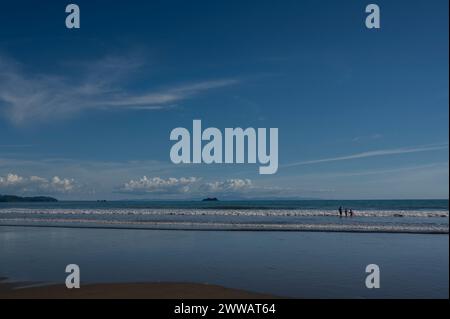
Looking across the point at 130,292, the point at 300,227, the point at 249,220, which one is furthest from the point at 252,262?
the point at 249,220

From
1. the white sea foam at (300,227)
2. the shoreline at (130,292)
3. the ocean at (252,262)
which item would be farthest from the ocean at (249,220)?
the shoreline at (130,292)

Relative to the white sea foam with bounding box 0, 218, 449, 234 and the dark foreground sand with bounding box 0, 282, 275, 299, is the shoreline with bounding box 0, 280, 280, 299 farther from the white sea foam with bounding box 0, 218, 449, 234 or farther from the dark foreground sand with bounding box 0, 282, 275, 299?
the white sea foam with bounding box 0, 218, 449, 234

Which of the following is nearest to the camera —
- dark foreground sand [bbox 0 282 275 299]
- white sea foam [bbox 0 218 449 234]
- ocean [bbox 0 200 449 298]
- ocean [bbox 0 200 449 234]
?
dark foreground sand [bbox 0 282 275 299]

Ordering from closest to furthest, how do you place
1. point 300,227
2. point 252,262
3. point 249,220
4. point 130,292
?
point 130,292 < point 252,262 < point 300,227 < point 249,220

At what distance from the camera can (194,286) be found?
9.59 metres

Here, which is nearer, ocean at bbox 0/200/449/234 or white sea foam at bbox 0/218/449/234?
white sea foam at bbox 0/218/449/234

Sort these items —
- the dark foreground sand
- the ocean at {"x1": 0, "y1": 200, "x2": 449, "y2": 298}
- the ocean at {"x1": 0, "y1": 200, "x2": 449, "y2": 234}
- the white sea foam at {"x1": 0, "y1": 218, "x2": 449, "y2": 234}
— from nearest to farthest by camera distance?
the dark foreground sand
the ocean at {"x1": 0, "y1": 200, "x2": 449, "y2": 298}
the white sea foam at {"x1": 0, "y1": 218, "x2": 449, "y2": 234}
the ocean at {"x1": 0, "y1": 200, "x2": 449, "y2": 234}

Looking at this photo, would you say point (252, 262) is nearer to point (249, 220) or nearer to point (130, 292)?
point (130, 292)

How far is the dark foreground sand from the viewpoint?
868cm

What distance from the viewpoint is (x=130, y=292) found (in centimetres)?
891

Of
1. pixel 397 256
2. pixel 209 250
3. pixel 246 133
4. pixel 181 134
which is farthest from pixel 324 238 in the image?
pixel 181 134

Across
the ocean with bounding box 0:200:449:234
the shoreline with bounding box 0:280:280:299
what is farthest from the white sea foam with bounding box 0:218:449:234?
the shoreline with bounding box 0:280:280:299
